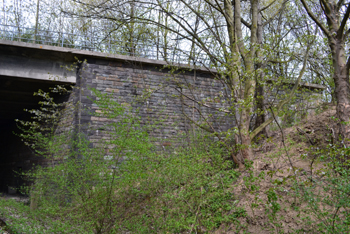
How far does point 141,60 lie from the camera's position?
9078 millimetres

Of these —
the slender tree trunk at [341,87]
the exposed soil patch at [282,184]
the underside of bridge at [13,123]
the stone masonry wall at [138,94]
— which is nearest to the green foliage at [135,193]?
the exposed soil patch at [282,184]

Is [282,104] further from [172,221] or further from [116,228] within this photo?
[116,228]

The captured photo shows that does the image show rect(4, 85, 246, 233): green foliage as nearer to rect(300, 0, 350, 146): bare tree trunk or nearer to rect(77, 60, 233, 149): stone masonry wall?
rect(300, 0, 350, 146): bare tree trunk

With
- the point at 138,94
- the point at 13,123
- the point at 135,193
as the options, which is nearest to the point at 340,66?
the point at 135,193

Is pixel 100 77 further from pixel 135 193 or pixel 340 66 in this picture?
pixel 340 66

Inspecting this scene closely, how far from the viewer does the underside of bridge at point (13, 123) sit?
9.88 meters

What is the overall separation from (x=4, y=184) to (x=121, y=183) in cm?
1250

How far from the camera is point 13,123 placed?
14617 mm

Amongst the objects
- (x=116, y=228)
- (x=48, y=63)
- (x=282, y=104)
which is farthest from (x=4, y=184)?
(x=282, y=104)

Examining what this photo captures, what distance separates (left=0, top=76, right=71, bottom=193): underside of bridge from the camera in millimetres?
9875

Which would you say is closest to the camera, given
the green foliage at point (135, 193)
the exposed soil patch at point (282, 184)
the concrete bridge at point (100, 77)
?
the exposed soil patch at point (282, 184)

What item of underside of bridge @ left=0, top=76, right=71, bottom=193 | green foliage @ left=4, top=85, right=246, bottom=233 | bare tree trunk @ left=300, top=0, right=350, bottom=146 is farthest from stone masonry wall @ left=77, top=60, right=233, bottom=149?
bare tree trunk @ left=300, top=0, right=350, bottom=146

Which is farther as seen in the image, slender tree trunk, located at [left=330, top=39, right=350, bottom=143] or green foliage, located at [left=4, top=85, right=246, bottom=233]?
slender tree trunk, located at [left=330, top=39, right=350, bottom=143]

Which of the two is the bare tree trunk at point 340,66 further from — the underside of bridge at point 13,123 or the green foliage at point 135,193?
the underside of bridge at point 13,123
